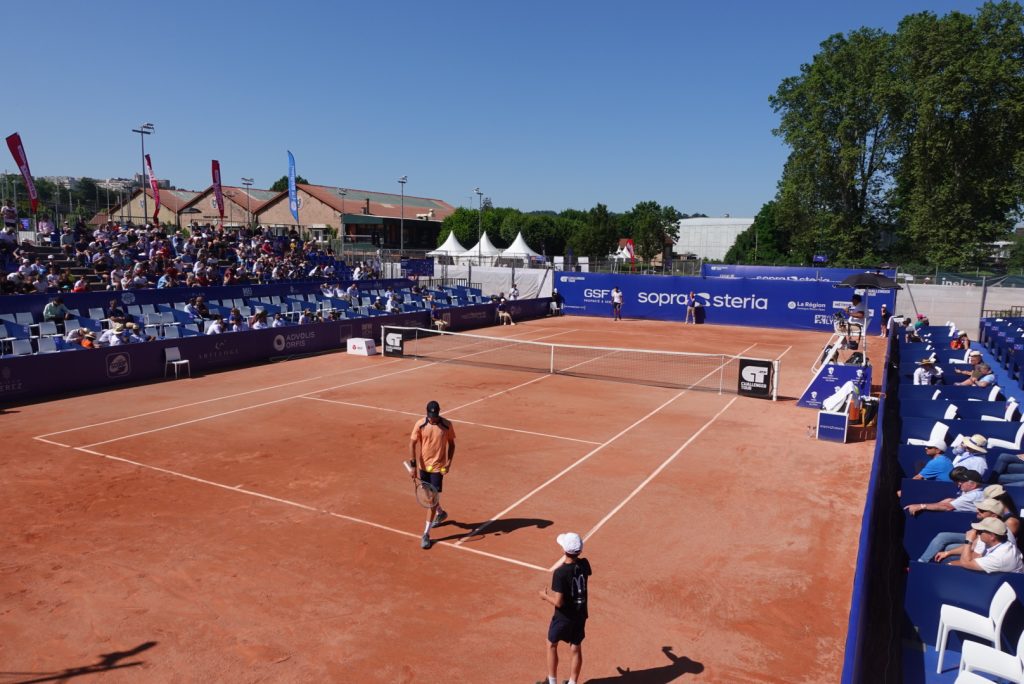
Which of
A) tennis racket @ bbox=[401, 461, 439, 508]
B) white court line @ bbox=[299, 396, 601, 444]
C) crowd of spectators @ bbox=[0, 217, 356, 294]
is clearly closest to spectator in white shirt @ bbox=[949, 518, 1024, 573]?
tennis racket @ bbox=[401, 461, 439, 508]

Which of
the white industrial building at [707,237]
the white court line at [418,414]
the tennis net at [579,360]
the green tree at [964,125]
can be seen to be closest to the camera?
the white court line at [418,414]

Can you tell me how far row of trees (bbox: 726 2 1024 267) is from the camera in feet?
155

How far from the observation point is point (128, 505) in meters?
11.1

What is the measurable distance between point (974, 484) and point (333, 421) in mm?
13018

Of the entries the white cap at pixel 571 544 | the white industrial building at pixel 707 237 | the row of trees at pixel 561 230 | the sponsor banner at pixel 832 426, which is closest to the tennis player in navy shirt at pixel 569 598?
the white cap at pixel 571 544

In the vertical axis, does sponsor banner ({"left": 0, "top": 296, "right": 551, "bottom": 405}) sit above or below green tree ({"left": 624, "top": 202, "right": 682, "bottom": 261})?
below

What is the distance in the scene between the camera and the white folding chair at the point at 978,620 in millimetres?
6410

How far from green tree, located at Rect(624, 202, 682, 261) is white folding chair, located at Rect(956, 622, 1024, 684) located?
307 feet

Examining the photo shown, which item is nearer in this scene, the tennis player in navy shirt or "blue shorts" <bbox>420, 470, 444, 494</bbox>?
the tennis player in navy shirt

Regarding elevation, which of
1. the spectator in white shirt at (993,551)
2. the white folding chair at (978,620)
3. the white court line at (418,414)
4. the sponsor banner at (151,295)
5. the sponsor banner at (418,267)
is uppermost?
the sponsor banner at (418,267)

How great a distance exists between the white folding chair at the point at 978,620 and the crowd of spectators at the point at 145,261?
94.4 feet

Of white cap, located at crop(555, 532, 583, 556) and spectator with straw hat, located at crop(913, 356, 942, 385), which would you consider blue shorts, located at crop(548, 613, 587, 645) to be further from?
spectator with straw hat, located at crop(913, 356, 942, 385)

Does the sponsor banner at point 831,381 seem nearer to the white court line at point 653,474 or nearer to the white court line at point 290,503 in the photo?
the white court line at point 653,474

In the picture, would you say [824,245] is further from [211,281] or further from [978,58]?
[211,281]
